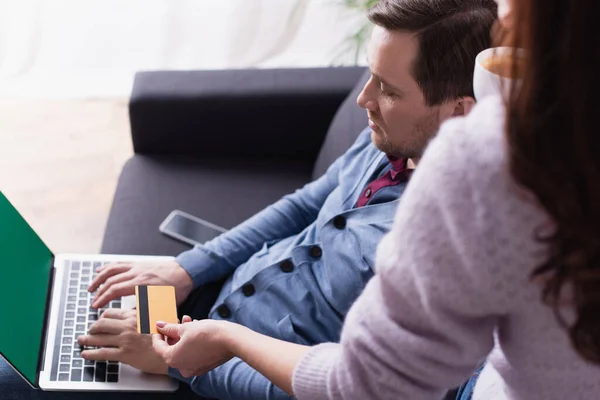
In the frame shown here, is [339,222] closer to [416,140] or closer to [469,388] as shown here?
[416,140]

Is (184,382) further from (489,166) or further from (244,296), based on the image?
(489,166)

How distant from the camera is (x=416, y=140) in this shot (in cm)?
120

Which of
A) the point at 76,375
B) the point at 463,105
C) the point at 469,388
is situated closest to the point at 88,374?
the point at 76,375

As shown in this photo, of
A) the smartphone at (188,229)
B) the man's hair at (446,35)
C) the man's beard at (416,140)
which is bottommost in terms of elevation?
the smartphone at (188,229)

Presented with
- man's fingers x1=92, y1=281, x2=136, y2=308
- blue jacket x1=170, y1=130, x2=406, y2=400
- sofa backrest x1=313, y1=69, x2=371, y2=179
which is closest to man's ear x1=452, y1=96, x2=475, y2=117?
blue jacket x1=170, y1=130, x2=406, y2=400

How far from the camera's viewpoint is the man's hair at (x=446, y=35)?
1132 mm

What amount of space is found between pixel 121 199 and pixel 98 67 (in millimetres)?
1142

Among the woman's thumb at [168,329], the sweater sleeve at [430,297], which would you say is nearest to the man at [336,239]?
the woman's thumb at [168,329]

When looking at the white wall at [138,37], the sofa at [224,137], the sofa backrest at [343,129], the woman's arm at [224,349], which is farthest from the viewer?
the white wall at [138,37]

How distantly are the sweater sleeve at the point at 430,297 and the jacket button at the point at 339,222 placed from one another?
487mm

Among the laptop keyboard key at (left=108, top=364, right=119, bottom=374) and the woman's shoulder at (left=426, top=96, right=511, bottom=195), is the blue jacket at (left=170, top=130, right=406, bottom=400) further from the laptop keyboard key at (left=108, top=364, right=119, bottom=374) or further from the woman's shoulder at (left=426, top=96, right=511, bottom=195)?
the woman's shoulder at (left=426, top=96, right=511, bottom=195)

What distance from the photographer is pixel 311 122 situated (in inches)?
68.7

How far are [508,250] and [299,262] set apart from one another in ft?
2.43

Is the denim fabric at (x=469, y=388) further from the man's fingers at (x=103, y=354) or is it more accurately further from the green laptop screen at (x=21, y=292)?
the green laptop screen at (x=21, y=292)
